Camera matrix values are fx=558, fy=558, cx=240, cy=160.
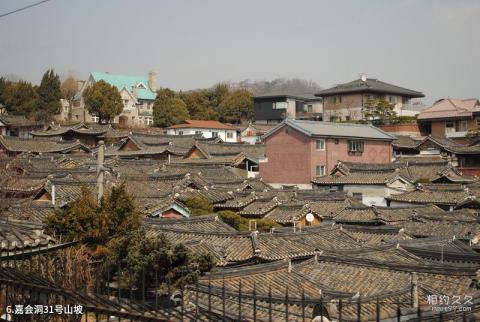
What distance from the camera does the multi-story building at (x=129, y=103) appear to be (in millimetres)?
76750

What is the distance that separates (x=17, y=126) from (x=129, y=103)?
58.2 feet

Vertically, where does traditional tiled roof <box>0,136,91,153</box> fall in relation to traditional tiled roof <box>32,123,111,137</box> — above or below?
below

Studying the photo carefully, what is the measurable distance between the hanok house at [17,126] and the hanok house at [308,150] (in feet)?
102

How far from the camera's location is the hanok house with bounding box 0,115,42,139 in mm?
62684

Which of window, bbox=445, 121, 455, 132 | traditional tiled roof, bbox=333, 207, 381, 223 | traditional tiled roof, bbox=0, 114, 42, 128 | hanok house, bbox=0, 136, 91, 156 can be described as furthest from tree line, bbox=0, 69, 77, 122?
traditional tiled roof, bbox=333, 207, 381, 223

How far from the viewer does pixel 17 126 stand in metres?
63.8

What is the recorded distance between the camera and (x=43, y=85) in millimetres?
70062

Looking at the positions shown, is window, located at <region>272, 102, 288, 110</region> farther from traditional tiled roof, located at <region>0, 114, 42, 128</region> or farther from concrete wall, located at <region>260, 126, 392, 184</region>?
concrete wall, located at <region>260, 126, 392, 184</region>

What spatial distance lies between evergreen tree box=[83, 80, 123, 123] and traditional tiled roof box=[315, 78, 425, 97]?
83.5ft

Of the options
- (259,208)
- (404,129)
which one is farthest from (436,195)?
(404,129)

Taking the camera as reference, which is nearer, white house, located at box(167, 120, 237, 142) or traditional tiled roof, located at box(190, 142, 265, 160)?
traditional tiled roof, located at box(190, 142, 265, 160)

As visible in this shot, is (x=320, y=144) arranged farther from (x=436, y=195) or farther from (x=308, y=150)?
(x=436, y=195)

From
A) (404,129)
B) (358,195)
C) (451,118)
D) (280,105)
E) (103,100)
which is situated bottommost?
(358,195)

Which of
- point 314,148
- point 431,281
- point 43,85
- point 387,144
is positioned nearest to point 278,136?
point 314,148
